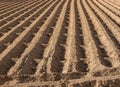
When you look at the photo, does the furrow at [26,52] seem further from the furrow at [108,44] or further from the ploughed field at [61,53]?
the furrow at [108,44]

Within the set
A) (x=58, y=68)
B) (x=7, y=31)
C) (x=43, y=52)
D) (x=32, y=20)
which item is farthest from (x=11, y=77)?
(x=32, y=20)

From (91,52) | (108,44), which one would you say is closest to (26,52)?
(91,52)

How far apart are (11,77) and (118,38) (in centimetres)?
263

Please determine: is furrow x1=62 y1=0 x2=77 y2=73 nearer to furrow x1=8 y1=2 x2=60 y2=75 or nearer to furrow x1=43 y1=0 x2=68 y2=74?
furrow x1=43 y1=0 x2=68 y2=74

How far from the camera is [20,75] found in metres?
4.51

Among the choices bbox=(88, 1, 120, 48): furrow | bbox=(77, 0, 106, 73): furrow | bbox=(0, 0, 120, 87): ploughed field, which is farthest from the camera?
bbox=(88, 1, 120, 48): furrow

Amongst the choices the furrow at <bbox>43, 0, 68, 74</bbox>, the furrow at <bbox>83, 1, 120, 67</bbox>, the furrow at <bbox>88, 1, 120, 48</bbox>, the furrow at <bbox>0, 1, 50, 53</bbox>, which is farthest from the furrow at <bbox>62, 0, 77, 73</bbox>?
the furrow at <bbox>0, 1, 50, 53</bbox>

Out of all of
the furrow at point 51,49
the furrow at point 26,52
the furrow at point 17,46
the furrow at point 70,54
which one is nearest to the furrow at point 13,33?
the furrow at point 17,46

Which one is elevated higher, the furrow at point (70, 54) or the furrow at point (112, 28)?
the furrow at point (70, 54)

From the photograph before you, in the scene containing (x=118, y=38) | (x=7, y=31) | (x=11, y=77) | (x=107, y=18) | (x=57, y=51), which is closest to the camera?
(x=11, y=77)

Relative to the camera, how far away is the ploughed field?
171 inches

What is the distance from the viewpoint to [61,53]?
5531mm

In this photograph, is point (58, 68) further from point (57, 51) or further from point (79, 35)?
point (79, 35)

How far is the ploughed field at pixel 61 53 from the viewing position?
435cm
